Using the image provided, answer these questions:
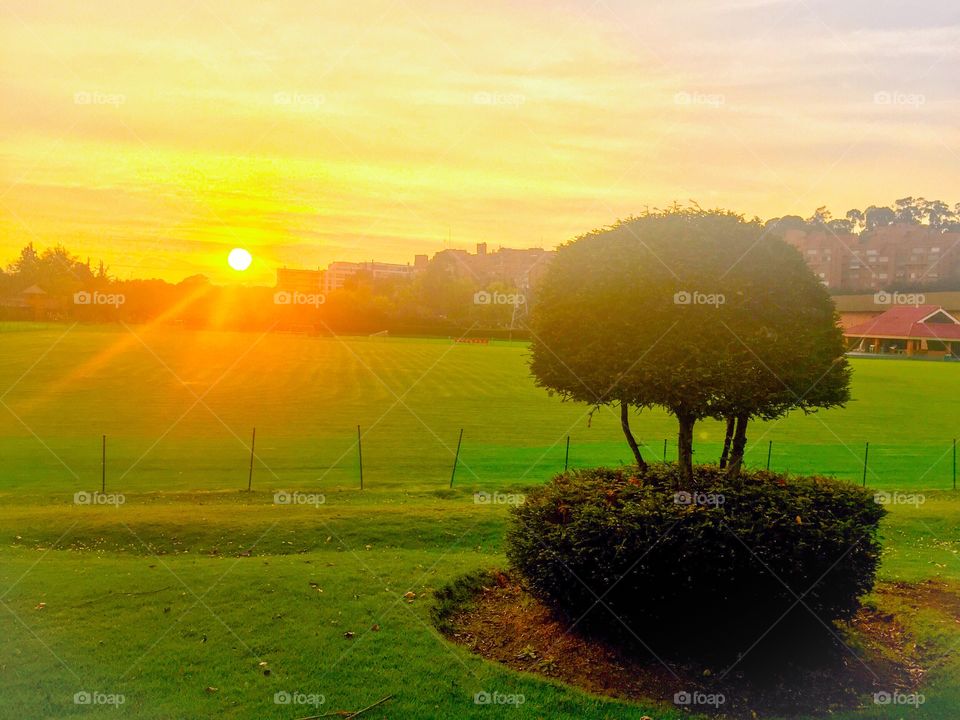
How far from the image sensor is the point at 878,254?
162 metres

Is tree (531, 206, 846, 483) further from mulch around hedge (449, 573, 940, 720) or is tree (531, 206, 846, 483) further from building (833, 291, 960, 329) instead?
building (833, 291, 960, 329)

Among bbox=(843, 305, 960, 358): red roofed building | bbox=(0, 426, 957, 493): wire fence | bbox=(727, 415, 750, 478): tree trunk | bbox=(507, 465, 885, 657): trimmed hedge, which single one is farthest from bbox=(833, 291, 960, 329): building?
bbox=(507, 465, 885, 657): trimmed hedge

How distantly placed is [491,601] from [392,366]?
58985 millimetres

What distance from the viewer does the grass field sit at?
7.46m

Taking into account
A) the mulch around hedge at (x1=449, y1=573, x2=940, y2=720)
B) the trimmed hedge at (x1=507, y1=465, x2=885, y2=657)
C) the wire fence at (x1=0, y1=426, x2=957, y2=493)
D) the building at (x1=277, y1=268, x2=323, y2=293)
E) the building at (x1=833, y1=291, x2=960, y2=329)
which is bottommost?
→ the wire fence at (x1=0, y1=426, x2=957, y2=493)

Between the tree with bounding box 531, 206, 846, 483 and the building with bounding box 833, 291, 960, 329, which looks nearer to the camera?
the tree with bounding box 531, 206, 846, 483

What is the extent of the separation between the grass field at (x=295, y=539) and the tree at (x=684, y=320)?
3178 mm

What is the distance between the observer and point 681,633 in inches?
321

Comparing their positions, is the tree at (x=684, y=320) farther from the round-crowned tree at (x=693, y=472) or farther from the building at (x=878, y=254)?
the building at (x=878, y=254)

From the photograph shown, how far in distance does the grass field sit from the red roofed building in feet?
196

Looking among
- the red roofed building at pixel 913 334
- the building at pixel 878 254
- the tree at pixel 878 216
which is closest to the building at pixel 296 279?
the building at pixel 878 254

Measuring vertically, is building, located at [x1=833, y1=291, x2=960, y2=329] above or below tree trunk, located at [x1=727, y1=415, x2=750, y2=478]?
above

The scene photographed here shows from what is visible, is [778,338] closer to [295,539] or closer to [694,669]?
[694,669]

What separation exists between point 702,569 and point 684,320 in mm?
2700
